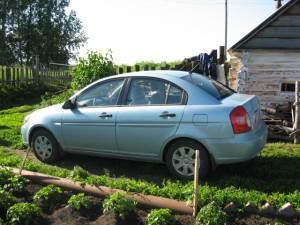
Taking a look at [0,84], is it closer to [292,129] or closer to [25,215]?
[292,129]

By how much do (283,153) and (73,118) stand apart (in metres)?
3.62

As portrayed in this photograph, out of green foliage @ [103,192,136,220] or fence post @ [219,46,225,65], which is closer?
green foliage @ [103,192,136,220]

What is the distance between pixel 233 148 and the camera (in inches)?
269

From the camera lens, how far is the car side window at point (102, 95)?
25.8 ft

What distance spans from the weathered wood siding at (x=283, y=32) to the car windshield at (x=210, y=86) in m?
5.22

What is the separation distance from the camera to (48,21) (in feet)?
113

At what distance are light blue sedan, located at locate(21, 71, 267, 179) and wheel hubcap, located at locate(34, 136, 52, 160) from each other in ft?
0.06

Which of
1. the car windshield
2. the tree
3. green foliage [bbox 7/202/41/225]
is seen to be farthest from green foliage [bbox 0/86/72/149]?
the tree

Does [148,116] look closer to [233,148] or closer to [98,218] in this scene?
[233,148]

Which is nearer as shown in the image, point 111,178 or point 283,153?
point 111,178

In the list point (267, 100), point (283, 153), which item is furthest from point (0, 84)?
point (283, 153)

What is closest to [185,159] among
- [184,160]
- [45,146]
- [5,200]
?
[184,160]

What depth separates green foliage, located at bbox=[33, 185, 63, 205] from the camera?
6.27 metres

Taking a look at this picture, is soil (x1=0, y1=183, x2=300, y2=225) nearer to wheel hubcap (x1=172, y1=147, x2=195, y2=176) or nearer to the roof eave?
wheel hubcap (x1=172, y1=147, x2=195, y2=176)
